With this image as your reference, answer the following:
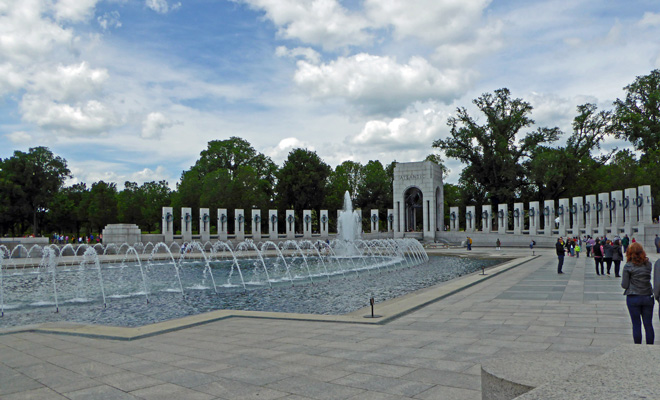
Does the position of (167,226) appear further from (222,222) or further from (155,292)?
(155,292)

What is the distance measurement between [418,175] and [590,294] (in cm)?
4611

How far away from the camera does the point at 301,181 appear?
6184 centimetres

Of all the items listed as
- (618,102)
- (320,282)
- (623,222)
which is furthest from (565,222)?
(320,282)

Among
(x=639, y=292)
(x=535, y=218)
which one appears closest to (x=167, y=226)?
(x=535, y=218)

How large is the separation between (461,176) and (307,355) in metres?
60.7

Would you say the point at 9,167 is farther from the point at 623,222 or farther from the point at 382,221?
the point at 623,222

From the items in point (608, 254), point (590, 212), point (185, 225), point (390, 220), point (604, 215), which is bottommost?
point (608, 254)

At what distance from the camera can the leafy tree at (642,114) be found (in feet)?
177

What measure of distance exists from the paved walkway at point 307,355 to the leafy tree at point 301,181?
5191 centimetres

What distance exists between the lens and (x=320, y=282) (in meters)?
A: 18.6

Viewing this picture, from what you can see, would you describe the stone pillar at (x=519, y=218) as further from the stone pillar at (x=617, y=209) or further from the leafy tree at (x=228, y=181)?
the leafy tree at (x=228, y=181)

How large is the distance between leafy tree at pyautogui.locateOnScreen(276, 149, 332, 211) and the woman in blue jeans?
2198 inches

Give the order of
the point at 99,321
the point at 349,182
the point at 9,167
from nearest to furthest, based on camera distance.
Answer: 1. the point at 99,321
2. the point at 9,167
3. the point at 349,182

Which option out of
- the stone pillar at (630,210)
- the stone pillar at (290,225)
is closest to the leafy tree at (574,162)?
the stone pillar at (630,210)
